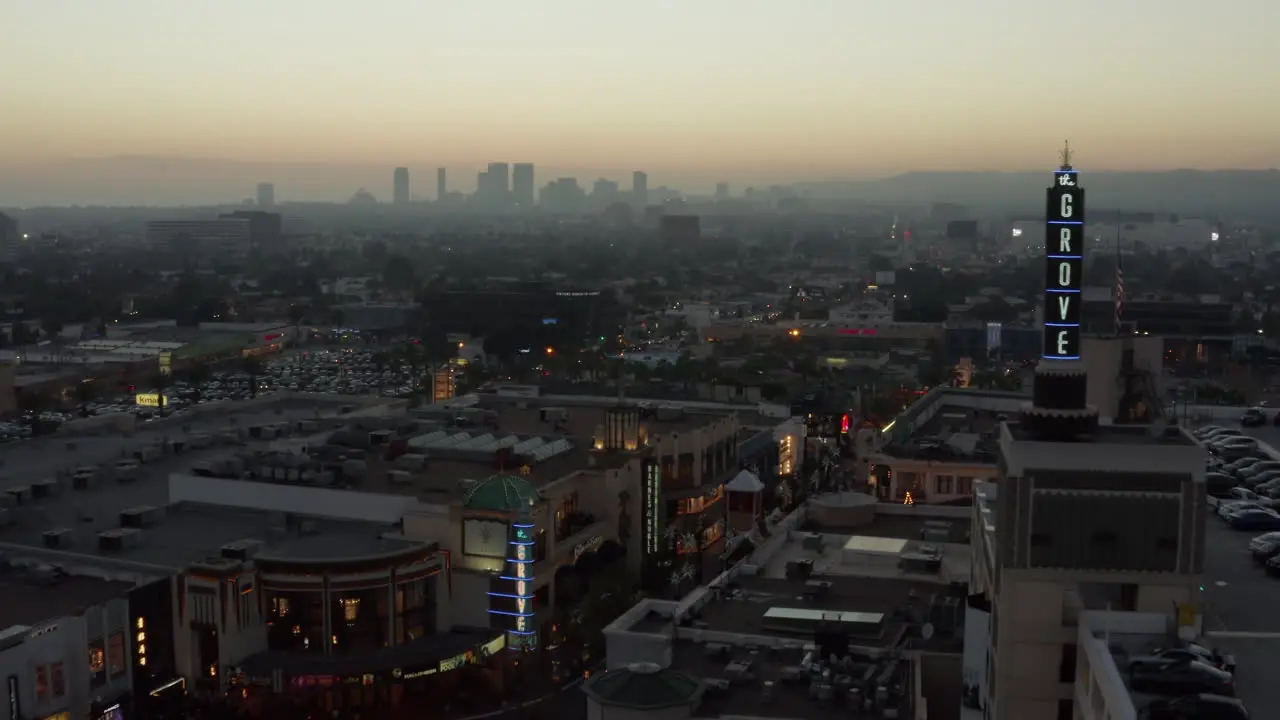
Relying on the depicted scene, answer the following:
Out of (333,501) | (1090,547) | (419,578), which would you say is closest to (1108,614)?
(1090,547)

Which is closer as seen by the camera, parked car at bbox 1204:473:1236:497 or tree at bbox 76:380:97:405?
parked car at bbox 1204:473:1236:497

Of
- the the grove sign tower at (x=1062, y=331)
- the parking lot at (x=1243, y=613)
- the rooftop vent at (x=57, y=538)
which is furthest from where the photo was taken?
the rooftop vent at (x=57, y=538)

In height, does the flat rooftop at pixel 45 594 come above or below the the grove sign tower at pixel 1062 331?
below

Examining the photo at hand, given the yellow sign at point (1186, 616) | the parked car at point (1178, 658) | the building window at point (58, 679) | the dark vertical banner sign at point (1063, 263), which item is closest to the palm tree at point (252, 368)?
the building window at point (58, 679)

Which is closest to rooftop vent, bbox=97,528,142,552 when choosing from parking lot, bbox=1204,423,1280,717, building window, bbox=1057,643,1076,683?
building window, bbox=1057,643,1076,683

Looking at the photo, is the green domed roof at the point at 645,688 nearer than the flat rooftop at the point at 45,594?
Yes

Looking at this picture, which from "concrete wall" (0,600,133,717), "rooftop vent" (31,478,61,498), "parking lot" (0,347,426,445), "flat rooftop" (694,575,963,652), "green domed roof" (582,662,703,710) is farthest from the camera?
"parking lot" (0,347,426,445)

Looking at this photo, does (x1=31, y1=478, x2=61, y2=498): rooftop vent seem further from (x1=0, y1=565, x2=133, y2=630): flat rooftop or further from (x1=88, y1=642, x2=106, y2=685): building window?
(x1=88, y1=642, x2=106, y2=685): building window

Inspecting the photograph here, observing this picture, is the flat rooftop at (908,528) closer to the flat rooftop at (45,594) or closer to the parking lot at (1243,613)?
the parking lot at (1243,613)
